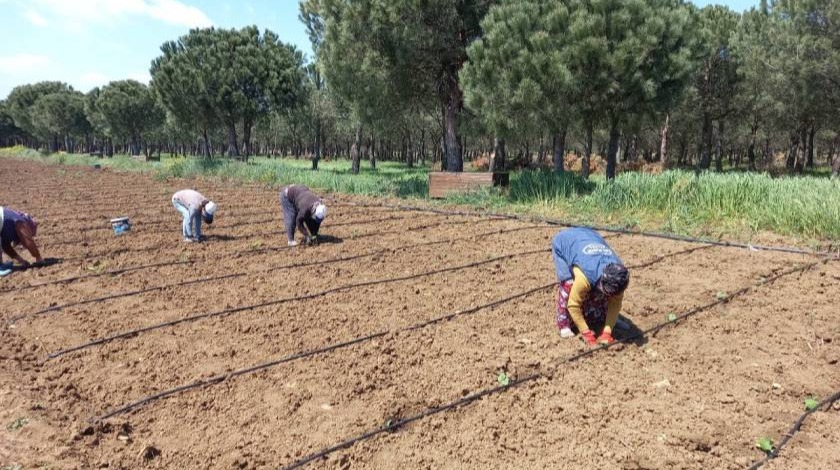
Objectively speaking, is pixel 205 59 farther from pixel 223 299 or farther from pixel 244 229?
pixel 223 299

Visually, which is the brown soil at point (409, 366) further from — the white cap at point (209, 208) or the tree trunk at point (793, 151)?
the tree trunk at point (793, 151)

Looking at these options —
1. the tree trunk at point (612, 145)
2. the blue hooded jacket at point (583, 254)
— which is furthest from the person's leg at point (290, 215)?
the tree trunk at point (612, 145)

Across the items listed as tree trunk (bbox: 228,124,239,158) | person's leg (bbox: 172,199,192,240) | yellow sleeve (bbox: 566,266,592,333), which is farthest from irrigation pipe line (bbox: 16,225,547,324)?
tree trunk (bbox: 228,124,239,158)

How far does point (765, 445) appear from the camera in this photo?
119 inches

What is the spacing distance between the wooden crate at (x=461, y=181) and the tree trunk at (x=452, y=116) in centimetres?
225

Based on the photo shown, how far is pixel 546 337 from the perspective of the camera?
4.50 metres

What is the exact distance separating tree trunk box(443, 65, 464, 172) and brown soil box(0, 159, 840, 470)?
Result: 313 inches

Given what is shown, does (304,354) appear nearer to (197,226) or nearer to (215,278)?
(215,278)

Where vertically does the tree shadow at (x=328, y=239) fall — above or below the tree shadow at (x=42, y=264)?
above

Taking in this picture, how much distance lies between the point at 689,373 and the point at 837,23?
18389 millimetres

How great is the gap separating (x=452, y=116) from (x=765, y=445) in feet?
40.9

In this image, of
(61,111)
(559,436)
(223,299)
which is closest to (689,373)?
(559,436)

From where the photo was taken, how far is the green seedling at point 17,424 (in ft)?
10.6

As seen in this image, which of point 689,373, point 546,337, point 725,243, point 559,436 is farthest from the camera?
point 725,243
